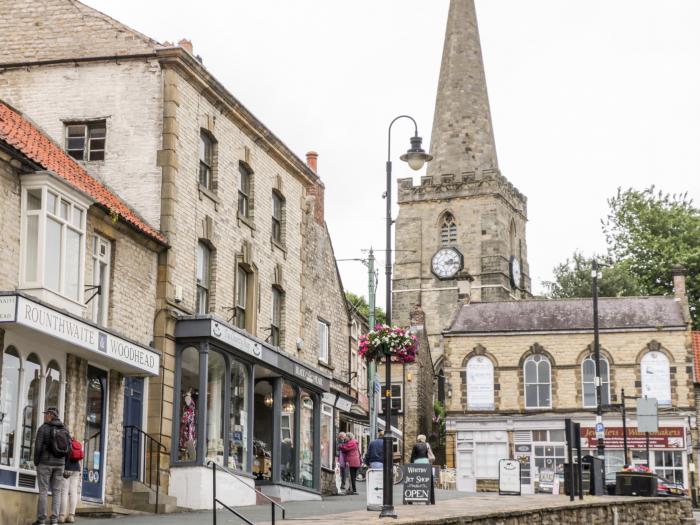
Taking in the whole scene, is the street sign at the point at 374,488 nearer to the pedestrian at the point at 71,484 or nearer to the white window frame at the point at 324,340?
the pedestrian at the point at 71,484

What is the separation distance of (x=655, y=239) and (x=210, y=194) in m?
49.8

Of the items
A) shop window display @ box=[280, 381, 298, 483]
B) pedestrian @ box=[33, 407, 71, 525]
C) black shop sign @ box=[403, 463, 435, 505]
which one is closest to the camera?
pedestrian @ box=[33, 407, 71, 525]

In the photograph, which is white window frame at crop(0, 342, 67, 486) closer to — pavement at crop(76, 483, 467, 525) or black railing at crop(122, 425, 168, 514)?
pavement at crop(76, 483, 467, 525)

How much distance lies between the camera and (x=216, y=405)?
2627 centimetres

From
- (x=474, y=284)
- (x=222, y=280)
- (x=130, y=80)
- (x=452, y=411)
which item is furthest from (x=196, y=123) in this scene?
(x=474, y=284)

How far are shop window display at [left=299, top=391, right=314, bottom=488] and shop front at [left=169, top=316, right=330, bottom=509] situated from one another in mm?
25

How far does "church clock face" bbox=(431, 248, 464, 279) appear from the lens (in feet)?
280

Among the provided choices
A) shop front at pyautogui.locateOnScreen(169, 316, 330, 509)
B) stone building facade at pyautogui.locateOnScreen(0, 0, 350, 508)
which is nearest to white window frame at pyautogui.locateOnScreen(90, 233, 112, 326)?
stone building facade at pyautogui.locateOnScreen(0, 0, 350, 508)

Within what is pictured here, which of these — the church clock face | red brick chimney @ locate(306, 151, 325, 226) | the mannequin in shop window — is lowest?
the mannequin in shop window

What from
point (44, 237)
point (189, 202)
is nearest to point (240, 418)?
point (189, 202)

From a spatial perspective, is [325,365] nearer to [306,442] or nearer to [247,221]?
[306,442]

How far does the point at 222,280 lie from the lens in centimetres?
2814

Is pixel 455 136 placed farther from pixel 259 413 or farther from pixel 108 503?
pixel 108 503

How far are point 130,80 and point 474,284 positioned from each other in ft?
198
